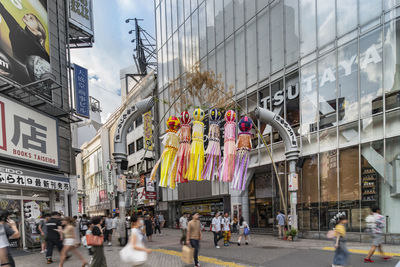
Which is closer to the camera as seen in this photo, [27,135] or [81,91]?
[27,135]

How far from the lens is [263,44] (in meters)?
20.8

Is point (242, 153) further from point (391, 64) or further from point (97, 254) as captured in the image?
point (97, 254)

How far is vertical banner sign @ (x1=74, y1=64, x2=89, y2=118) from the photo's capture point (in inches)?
814

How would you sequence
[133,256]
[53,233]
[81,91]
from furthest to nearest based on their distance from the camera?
[81,91], [53,233], [133,256]

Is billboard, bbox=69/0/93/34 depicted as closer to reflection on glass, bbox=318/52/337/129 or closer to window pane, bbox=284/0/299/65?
window pane, bbox=284/0/299/65

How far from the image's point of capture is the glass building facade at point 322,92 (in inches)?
551

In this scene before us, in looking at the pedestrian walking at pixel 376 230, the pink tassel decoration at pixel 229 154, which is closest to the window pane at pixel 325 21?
the pink tassel decoration at pixel 229 154

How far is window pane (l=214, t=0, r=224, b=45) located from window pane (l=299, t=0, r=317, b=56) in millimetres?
7727

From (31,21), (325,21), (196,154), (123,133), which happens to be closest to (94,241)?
(196,154)

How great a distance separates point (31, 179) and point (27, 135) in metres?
2.27

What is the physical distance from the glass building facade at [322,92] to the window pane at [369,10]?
4cm

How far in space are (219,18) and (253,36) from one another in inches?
186

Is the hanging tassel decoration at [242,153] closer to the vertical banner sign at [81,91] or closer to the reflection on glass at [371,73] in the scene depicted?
the reflection on glass at [371,73]

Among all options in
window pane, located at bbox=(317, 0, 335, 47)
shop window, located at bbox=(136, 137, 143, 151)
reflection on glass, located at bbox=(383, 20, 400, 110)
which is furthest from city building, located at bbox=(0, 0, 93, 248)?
shop window, located at bbox=(136, 137, 143, 151)
